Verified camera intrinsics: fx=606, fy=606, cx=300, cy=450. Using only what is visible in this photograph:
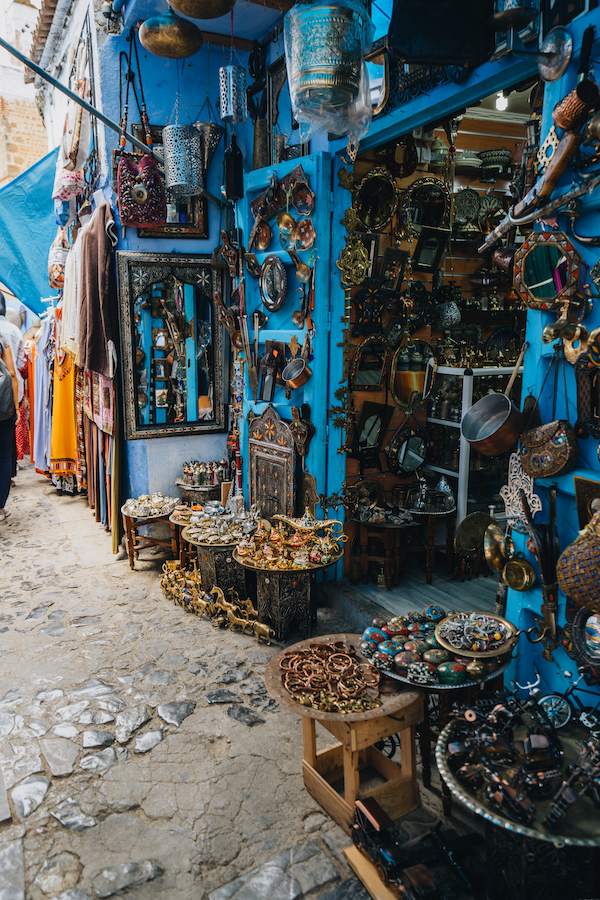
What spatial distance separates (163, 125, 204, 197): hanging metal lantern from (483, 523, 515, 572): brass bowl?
11.6 feet

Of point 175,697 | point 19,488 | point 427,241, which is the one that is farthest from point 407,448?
point 19,488

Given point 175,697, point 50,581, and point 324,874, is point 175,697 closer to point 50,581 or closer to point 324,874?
point 324,874

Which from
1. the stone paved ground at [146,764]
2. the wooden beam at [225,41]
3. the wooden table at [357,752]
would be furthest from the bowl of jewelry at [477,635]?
the wooden beam at [225,41]

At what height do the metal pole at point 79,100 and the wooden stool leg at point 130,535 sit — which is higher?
the metal pole at point 79,100

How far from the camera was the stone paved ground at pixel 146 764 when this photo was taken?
250 cm

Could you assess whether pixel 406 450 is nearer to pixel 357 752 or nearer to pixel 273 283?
pixel 273 283

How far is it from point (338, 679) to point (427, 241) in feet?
12.0

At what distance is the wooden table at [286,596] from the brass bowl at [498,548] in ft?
4.53

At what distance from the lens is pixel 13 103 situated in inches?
531

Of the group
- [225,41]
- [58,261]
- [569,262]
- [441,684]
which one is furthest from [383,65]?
[58,261]

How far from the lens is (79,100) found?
14.8 ft

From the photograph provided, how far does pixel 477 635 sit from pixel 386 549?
1.95 metres

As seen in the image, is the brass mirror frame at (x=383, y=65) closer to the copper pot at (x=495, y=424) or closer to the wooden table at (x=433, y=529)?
the copper pot at (x=495, y=424)

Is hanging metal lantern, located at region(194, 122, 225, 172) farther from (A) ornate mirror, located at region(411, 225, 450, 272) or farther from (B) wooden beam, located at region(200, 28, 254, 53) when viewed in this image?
(A) ornate mirror, located at region(411, 225, 450, 272)
